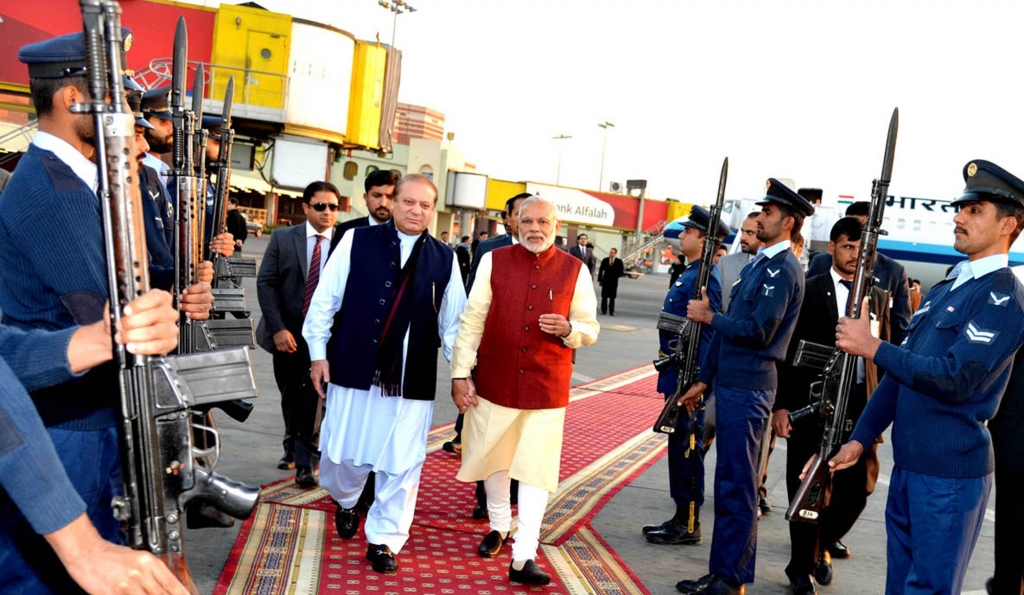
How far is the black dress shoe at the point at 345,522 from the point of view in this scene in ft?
17.4

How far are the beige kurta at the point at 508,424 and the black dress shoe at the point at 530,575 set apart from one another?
1.35 ft

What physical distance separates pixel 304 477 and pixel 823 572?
11.0 ft

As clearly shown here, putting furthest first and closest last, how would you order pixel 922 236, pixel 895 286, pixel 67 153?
1. pixel 922 236
2. pixel 895 286
3. pixel 67 153

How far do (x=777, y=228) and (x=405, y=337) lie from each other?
212cm

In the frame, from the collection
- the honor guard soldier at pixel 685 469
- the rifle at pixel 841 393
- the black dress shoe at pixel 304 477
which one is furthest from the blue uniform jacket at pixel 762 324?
the black dress shoe at pixel 304 477

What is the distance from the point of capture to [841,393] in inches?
166

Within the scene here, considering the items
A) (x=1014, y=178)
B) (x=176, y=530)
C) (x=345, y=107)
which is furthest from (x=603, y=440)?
(x=345, y=107)

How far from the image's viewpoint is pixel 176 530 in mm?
2051

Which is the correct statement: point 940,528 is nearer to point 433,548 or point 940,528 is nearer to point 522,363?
point 522,363

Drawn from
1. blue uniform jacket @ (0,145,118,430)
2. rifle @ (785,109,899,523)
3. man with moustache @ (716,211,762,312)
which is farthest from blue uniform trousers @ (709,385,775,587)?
blue uniform jacket @ (0,145,118,430)

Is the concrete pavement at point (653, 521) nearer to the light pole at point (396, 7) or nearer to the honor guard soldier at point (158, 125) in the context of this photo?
the honor guard soldier at point (158, 125)

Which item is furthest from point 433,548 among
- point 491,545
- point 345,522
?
point 345,522

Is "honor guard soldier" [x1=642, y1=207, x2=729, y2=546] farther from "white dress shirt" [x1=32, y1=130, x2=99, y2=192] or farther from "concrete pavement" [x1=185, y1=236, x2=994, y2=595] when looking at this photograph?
"white dress shirt" [x1=32, y1=130, x2=99, y2=192]

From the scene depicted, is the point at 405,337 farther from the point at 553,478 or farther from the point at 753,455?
the point at 753,455
